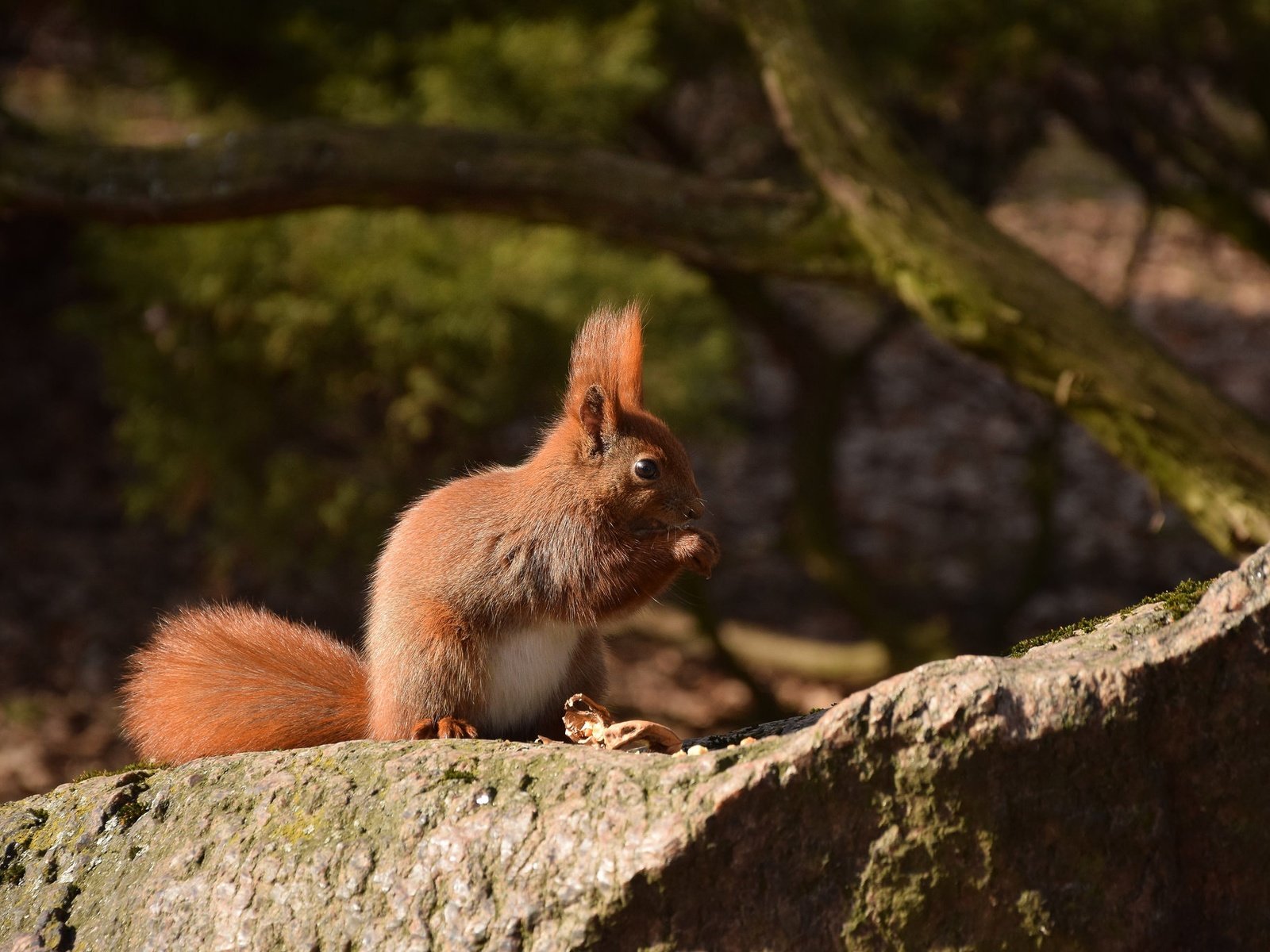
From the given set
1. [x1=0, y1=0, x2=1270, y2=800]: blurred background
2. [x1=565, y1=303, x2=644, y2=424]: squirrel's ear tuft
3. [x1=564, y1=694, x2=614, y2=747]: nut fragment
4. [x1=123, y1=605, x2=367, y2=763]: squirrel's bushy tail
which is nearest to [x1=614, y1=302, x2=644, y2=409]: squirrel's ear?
[x1=565, y1=303, x2=644, y2=424]: squirrel's ear tuft

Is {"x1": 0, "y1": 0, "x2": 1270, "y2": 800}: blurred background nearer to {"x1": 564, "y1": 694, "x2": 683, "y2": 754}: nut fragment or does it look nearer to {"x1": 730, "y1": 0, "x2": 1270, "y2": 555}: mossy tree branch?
{"x1": 730, "y1": 0, "x2": 1270, "y2": 555}: mossy tree branch

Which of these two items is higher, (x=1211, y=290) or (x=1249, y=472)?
(x=1211, y=290)

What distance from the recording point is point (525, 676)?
2.26 meters

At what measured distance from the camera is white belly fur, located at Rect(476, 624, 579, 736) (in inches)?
87.6

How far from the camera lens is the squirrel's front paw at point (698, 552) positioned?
2.28 metres

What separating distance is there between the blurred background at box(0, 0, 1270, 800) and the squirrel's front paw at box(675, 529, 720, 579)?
1838 millimetres

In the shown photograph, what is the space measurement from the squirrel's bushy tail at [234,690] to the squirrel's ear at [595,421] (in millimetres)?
553

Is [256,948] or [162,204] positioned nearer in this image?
[256,948]

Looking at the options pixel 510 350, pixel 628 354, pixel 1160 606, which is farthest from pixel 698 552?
pixel 510 350

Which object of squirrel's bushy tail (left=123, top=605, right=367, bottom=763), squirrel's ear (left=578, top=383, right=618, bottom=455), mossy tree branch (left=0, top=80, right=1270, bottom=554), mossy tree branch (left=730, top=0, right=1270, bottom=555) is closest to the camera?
squirrel's bushy tail (left=123, top=605, right=367, bottom=763)

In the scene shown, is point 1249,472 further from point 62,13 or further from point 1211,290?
point 1211,290

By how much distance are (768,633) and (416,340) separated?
263cm

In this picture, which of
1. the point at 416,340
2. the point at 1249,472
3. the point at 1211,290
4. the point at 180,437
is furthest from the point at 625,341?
the point at 1211,290

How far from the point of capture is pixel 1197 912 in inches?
66.2
